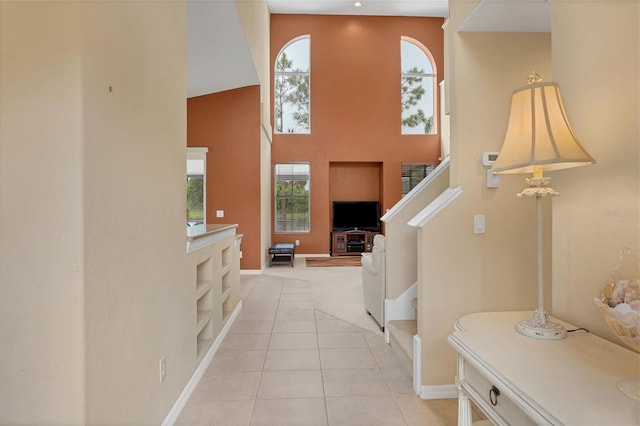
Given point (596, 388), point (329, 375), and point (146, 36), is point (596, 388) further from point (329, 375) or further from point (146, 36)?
point (146, 36)

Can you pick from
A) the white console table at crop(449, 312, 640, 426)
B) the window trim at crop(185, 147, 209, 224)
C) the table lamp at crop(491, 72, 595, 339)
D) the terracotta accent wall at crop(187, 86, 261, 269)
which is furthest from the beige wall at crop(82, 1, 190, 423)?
the window trim at crop(185, 147, 209, 224)

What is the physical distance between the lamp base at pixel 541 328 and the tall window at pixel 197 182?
5393mm

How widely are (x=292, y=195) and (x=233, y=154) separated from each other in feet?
7.58

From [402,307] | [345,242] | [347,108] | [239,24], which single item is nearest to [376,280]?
[402,307]

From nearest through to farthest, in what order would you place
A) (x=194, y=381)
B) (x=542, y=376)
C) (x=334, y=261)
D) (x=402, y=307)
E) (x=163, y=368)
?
(x=542, y=376) → (x=163, y=368) → (x=194, y=381) → (x=402, y=307) → (x=334, y=261)

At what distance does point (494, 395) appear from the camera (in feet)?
3.08

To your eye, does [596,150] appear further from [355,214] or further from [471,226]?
[355,214]

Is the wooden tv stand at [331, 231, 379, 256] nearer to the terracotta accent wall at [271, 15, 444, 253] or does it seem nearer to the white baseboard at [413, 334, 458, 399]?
the terracotta accent wall at [271, 15, 444, 253]

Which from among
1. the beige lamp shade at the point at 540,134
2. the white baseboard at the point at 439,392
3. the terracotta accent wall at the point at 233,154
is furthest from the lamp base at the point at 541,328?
the terracotta accent wall at the point at 233,154

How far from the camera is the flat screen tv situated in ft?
25.7

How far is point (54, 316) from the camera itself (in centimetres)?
105

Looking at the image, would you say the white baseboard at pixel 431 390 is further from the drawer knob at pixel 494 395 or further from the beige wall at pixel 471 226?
the drawer knob at pixel 494 395

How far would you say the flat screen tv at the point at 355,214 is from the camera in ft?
25.7

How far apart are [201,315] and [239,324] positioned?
31.7 inches
